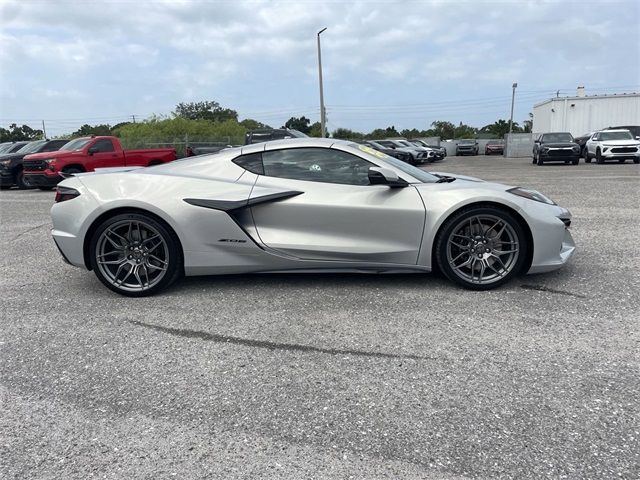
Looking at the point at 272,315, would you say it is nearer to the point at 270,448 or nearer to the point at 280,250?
the point at 280,250

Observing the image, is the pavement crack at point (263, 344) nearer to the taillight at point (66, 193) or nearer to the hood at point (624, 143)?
the taillight at point (66, 193)

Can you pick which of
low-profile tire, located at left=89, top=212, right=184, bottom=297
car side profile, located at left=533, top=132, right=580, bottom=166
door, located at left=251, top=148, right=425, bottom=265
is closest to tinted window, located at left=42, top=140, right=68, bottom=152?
low-profile tire, located at left=89, top=212, right=184, bottom=297

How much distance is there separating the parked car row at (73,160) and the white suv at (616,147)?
1921 cm

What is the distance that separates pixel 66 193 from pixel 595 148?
83.3 feet

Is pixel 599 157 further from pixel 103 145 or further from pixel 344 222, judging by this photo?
pixel 344 222

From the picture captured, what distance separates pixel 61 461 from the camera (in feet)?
7.34

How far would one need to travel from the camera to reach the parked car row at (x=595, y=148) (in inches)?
906

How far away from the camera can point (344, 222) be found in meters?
4.27

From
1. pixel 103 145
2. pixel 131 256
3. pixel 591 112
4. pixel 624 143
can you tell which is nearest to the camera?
pixel 131 256

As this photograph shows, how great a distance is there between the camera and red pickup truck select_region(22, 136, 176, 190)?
47.0ft

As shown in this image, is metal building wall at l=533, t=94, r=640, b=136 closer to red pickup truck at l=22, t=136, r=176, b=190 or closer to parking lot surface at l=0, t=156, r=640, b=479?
red pickup truck at l=22, t=136, r=176, b=190

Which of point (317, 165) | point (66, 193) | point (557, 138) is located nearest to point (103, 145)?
point (66, 193)

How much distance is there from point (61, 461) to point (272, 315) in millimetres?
1868

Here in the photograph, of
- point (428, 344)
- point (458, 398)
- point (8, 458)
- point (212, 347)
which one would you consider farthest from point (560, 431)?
point (8, 458)
